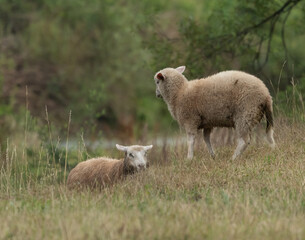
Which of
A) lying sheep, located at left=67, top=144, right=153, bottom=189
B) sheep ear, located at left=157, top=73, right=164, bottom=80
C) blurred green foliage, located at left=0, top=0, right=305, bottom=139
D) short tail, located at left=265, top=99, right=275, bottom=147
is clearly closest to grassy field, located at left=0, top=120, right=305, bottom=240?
short tail, located at left=265, top=99, right=275, bottom=147

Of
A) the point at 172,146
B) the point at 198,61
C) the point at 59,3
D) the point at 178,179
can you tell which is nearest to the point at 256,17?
the point at 198,61

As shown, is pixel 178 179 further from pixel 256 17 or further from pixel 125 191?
pixel 256 17

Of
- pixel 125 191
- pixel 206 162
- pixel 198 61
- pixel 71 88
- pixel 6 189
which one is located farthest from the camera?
pixel 71 88

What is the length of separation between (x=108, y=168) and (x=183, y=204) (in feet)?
8.70

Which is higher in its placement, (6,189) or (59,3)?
(59,3)

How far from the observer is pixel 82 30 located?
94.8ft

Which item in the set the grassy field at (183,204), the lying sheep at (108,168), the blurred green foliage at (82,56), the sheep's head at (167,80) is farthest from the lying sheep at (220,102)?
the blurred green foliage at (82,56)

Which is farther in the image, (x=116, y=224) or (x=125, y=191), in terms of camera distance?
(x=125, y=191)

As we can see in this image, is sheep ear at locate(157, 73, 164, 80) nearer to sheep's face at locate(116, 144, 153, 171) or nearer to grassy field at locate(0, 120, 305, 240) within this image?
grassy field at locate(0, 120, 305, 240)

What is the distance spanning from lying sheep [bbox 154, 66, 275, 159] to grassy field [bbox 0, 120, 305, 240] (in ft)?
1.52

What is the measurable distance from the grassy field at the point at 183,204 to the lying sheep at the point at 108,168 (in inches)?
10.5

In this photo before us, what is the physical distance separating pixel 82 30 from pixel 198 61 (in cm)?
1310

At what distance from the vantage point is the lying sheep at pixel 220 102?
944cm

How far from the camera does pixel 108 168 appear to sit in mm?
9469
